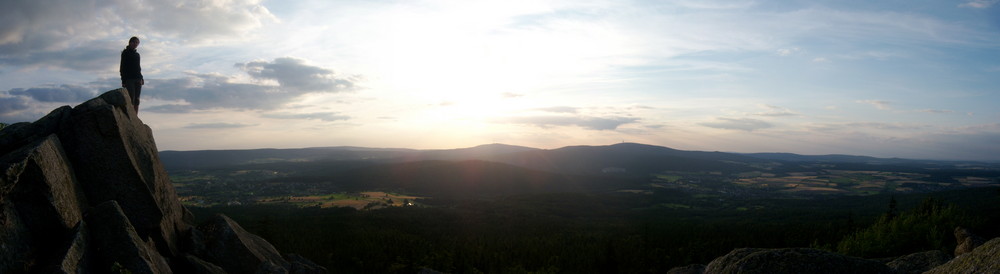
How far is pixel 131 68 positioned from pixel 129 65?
0.12m

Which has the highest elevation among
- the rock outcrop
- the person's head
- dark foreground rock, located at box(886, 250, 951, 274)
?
the person's head

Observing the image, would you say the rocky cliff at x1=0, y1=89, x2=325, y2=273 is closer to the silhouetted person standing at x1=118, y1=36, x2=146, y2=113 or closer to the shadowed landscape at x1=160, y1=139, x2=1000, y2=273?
the silhouetted person standing at x1=118, y1=36, x2=146, y2=113

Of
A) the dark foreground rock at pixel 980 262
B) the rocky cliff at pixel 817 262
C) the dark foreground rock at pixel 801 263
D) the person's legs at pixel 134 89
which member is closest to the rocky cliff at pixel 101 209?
the person's legs at pixel 134 89

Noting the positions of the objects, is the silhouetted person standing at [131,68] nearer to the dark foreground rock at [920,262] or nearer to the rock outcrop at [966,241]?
the dark foreground rock at [920,262]

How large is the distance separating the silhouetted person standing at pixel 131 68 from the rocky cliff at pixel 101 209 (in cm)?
315

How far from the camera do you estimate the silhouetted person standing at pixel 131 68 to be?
17.1 meters

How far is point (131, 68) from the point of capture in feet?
56.6

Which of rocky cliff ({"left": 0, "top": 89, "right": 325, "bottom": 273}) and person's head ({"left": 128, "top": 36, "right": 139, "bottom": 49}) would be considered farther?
person's head ({"left": 128, "top": 36, "right": 139, "bottom": 49})

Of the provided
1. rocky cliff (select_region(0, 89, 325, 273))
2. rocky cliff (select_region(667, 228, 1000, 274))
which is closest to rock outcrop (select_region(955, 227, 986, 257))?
rocky cliff (select_region(667, 228, 1000, 274))

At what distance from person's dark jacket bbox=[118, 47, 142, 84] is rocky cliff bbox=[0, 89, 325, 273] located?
3.26 m

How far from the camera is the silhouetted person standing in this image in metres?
17.1

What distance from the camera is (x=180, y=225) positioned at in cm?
1458

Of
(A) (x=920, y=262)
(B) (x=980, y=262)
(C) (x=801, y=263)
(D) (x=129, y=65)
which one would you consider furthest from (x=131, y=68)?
(A) (x=920, y=262)

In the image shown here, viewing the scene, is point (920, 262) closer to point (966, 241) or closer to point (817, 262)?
point (966, 241)
